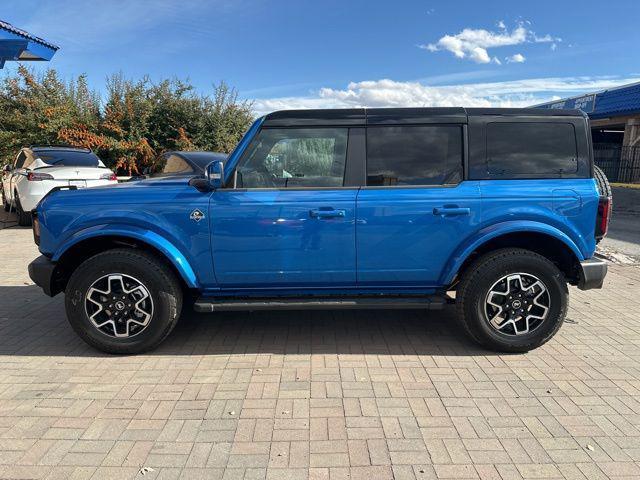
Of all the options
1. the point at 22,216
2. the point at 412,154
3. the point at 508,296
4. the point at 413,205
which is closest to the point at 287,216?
the point at 413,205

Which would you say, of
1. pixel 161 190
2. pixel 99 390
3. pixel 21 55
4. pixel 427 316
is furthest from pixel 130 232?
pixel 21 55

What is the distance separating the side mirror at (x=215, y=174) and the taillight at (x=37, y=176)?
6974mm

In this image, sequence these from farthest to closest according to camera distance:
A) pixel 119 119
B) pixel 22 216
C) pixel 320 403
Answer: pixel 119 119 < pixel 22 216 < pixel 320 403

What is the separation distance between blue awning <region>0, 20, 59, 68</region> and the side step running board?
26.3 ft

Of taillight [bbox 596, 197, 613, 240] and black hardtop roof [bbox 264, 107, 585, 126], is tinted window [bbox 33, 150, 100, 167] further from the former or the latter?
taillight [bbox 596, 197, 613, 240]

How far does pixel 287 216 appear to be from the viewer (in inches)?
145

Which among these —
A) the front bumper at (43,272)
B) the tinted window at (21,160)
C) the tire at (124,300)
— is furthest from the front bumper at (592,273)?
the tinted window at (21,160)

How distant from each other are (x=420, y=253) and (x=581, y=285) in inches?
54.2

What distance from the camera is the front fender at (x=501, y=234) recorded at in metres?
3.68

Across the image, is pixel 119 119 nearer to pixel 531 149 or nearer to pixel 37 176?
pixel 37 176

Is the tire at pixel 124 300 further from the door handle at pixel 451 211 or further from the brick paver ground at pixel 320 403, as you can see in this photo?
the door handle at pixel 451 211

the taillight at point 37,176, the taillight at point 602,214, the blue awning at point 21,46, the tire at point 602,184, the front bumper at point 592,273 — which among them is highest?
the blue awning at point 21,46

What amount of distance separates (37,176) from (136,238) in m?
6.87

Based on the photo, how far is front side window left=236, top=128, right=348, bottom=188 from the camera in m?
3.81
